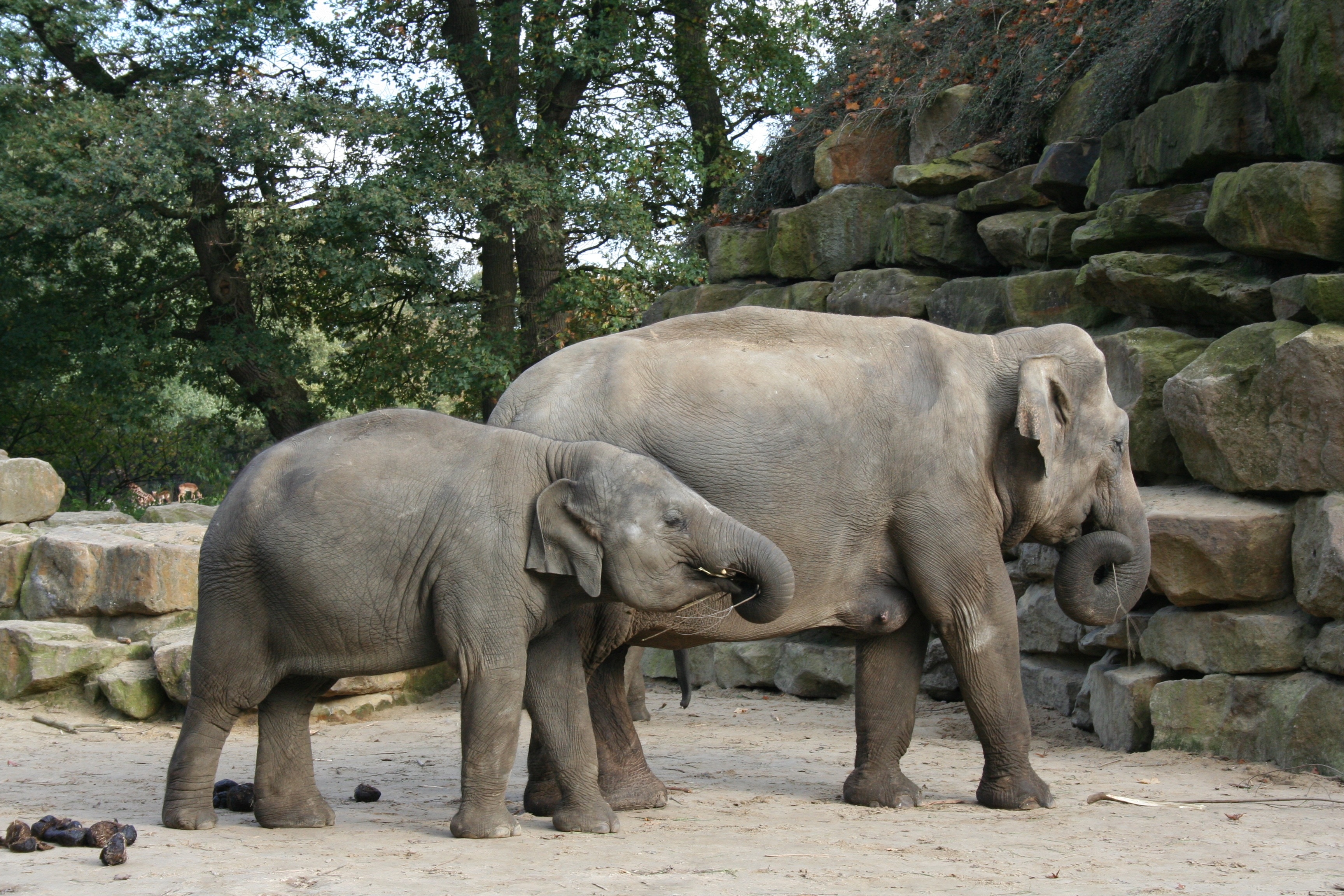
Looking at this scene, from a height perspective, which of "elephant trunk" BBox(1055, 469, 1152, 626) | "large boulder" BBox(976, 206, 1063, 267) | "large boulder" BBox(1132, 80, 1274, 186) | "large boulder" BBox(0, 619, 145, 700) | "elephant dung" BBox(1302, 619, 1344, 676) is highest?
"large boulder" BBox(1132, 80, 1274, 186)

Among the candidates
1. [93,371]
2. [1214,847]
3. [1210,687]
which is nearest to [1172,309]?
[1210,687]

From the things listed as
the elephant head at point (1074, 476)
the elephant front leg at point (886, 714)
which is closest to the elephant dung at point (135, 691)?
the elephant front leg at point (886, 714)

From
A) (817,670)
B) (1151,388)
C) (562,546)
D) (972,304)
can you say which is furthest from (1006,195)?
(562,546)

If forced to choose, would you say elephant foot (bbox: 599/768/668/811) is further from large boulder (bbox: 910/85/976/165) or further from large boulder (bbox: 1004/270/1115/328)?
large boulder (bbox: 910/85/976/165)

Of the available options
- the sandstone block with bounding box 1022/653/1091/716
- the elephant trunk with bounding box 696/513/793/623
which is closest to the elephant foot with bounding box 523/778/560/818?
the elephant trunk with bounding box 696/513/793/623

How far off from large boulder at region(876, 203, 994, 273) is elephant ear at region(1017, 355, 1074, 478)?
14.0 ft

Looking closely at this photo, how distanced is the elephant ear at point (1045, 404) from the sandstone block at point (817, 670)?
444 cm

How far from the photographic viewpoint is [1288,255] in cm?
789

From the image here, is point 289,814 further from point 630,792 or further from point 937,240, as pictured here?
point 937,240

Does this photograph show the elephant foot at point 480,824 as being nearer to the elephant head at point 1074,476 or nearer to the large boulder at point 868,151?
the elephant head at point 1074,476

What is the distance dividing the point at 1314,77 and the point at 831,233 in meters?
4.70

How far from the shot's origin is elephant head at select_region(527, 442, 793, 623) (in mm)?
5402

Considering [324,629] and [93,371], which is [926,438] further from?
[93,371]

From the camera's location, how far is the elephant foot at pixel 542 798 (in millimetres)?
6262
